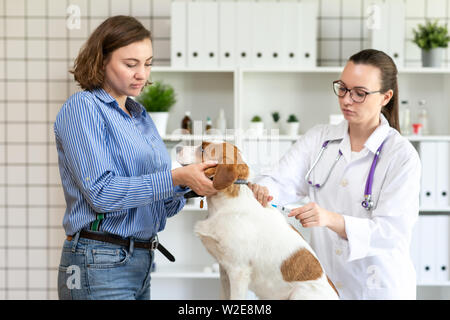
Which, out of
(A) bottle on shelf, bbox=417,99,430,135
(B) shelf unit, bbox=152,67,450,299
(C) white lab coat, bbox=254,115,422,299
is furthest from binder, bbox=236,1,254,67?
(C) white lab coat, bbox=254,115,422,299

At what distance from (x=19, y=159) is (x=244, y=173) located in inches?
106

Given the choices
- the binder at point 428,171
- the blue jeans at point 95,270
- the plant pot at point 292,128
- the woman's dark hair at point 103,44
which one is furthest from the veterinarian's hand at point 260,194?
the binder at point 428,171

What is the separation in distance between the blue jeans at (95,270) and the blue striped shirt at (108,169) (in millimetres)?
45

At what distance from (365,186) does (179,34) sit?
1982 mm

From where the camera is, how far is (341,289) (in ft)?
4.67

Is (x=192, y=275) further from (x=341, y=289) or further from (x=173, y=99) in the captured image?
(x=341, y=289)

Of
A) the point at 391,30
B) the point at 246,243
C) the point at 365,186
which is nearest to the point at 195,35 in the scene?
the point at 391,30

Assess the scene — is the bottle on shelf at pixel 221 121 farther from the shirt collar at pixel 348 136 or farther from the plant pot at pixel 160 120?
the shirt collar at pixel 348 136

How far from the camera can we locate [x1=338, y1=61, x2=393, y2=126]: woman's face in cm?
136

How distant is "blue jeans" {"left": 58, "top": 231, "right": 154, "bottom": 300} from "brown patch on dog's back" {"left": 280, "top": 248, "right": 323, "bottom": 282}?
1.29 feet

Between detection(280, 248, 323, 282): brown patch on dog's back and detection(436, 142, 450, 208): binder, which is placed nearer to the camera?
detection(280, 248, 323, 282): brown patch on dog's back

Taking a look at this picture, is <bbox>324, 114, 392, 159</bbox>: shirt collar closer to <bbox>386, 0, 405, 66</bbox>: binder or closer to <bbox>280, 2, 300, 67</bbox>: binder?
<bbox>280, 2, 300, 67</bbox>: binder
